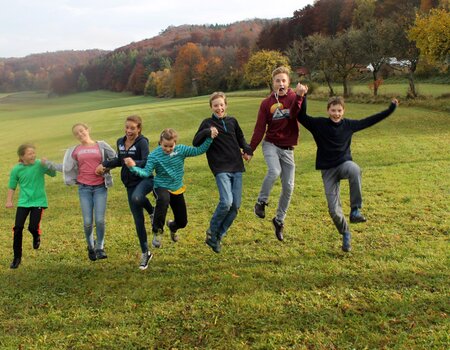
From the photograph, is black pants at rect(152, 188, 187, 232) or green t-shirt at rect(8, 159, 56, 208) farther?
green t-shirt at rect(8, 159, 56, 208)

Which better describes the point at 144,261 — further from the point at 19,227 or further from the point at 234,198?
the point at 19,227

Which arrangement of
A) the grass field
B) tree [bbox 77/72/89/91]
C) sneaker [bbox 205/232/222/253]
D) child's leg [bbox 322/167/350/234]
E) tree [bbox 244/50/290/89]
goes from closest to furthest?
the grass field < child's leg [bbox 322/167/350/234] < sneaker [bbox 205/232/222/253] < tree [bbox 244/50/290/89] < tree [bbox 77/72/89/91]

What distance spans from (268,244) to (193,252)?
137 cm

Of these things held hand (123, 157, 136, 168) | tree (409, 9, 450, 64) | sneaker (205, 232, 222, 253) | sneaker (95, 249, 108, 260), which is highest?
tree (409, 9, 450, 64)

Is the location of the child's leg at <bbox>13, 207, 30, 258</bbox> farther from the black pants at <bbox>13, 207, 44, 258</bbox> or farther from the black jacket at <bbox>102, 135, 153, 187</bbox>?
the black jacket at <bbox>102, 135, 153, 187</bbox>

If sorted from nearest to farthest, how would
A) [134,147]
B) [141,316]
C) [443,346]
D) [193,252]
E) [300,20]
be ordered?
[443,346] < [141,316] < [134,147] < [193,252] < [300,20]

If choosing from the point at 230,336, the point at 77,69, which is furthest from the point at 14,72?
the point at 230,336

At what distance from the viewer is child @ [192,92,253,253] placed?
6109mm

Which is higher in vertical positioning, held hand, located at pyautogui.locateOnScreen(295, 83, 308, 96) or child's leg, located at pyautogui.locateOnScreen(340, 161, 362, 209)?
held hand, located at pyautogui.locateOnScreen(295, 83, 308, 96)

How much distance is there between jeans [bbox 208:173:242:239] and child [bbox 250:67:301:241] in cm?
60

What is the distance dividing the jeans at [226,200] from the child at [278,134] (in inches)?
23.5

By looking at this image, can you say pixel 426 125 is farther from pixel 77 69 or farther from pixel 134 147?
pixel 77 69

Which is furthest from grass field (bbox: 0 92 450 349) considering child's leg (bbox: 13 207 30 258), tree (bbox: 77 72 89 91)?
tree (bbox: 77 72 89 91)

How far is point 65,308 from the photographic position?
5211 millimetres
